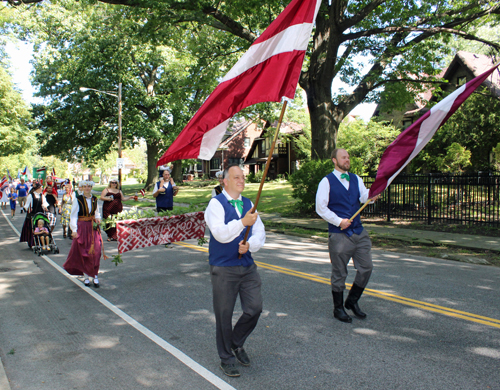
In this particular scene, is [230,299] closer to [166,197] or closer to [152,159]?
[166,197]

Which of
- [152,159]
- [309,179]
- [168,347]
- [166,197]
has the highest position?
[152,159]

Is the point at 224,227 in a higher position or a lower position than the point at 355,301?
higher

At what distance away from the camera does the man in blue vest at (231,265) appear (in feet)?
12.5

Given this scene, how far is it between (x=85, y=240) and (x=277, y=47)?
4918mm

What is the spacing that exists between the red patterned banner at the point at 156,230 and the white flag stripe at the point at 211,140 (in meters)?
3.52

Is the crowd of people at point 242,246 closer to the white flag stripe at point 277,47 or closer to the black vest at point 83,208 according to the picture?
the black vest at point 83,208

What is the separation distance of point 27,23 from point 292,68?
38.0 metres

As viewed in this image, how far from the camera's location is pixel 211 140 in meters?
4.58

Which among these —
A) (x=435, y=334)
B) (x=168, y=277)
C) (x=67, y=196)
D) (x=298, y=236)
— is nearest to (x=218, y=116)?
A: (x=435, y=334)

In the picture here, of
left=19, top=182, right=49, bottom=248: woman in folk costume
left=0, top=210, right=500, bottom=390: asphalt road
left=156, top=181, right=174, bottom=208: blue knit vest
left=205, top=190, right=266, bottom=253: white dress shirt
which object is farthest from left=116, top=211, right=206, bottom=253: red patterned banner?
left=19, top=182, right=49, bottom=248: woman in folk costume

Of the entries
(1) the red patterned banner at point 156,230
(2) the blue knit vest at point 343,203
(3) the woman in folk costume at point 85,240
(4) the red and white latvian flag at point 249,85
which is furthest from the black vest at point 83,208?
(2) the blue knit vest at point 343,203

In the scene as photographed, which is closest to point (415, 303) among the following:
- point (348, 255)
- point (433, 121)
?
point (348, 255)

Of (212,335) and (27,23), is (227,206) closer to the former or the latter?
(212,335)

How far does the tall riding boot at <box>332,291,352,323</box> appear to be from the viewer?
5.24 meters
